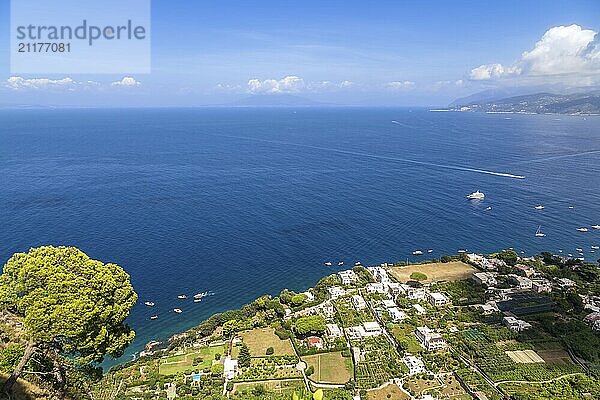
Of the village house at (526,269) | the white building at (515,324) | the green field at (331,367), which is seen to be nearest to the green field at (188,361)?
the green field at (331,367)

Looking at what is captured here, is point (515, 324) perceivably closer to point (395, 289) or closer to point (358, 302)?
point (395, 289)

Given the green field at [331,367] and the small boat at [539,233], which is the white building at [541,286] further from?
the green field at [331,367]

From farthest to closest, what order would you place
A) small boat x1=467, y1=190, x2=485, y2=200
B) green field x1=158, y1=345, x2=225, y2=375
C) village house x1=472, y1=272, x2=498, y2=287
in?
small boat x1=467, y1=190, x2=485, y2=200 → village house x1=472, y1=272, x2=498, y2=287 → green field x1=158, y1=345, x2=225, y2=375

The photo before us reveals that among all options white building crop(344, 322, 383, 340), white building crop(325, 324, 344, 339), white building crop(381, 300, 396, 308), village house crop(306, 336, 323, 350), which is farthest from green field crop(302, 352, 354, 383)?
white building crop(381, 300, 396, 308)

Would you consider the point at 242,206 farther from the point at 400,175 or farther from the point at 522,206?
the point at 522,206

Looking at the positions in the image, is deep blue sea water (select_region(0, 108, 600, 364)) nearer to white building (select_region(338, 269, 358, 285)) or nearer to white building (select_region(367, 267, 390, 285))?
white building (select_region(338, 269, 358, 285))

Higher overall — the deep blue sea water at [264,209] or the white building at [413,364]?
the deep blue sea water at [264,209]

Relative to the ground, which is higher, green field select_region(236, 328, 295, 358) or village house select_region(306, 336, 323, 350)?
village house select_region(306, 336, 323, 350)
